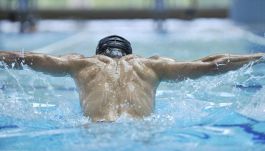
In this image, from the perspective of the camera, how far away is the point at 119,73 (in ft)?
12.6

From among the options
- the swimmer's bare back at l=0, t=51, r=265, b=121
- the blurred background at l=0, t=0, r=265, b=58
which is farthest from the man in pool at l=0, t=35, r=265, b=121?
the blurred background at l=0, t=0, r=265, b=58

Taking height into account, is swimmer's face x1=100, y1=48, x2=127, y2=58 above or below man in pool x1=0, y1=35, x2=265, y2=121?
above

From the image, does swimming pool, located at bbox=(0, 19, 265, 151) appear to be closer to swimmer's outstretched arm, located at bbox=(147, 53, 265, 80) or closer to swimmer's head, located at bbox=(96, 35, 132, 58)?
swimmer's outstretched arm, located at bbox=(147, 53, 265, 80)

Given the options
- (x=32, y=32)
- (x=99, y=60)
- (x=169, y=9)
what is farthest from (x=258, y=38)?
(x=169, y=9)

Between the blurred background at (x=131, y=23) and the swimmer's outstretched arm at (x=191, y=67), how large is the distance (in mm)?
5203

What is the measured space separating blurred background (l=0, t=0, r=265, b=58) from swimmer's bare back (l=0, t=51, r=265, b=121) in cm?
526

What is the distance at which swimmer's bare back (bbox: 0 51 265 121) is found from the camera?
12.0 feet

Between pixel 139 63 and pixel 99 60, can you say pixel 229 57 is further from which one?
pixel 99 60

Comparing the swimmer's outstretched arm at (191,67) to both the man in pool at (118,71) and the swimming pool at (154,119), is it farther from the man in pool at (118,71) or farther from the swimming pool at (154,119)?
the swimming pool at (154,119)

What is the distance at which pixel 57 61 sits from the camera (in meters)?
3.99

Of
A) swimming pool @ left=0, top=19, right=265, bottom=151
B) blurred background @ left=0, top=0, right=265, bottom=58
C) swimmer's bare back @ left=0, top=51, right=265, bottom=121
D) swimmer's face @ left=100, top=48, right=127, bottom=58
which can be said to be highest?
blurred background @ left=0, top=0, right=265, bottom=58

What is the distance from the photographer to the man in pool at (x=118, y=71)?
12.0 feet

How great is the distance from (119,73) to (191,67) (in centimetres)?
50

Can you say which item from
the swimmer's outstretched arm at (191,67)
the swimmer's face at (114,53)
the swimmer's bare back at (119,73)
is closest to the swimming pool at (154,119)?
the swimmer's bare back at (119,73)
